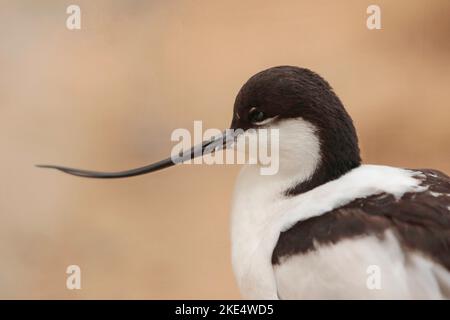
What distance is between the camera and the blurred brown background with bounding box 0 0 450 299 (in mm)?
3664

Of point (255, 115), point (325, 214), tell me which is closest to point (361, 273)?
point (325, 214)

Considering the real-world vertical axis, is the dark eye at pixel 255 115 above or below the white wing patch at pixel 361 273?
above

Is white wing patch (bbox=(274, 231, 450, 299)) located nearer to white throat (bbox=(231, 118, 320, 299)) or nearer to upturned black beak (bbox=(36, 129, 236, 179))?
white throat (bbox=(231, 118, 320, 299))

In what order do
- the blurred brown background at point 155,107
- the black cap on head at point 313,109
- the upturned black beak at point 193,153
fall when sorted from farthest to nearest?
the blurred brown background at point 155,107
the upturned black beak at point 193,153
the black cap on head at point 313,109

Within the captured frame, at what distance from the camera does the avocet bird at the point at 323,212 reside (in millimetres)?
1688

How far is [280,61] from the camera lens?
4117mm

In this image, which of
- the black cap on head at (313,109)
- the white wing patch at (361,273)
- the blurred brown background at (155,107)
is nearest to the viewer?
the white wing patch at (361,273)

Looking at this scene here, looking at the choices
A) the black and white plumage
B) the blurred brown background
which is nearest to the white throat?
the black and white plumage

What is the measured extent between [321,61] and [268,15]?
0.37 m

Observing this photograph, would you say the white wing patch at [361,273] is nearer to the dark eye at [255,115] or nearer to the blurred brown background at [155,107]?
the dark eye at [255,115]

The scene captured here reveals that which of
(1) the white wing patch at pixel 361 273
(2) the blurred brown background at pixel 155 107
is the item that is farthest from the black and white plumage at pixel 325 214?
(2) the blurred brown background at pixel 155 107

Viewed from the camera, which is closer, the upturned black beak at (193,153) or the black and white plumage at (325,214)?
the black and white plumage at (325,214)
